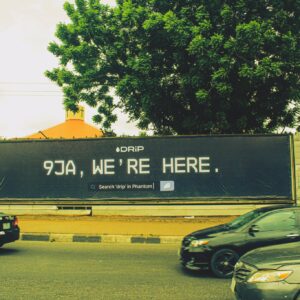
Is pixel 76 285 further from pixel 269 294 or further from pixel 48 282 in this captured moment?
pixel 269 294

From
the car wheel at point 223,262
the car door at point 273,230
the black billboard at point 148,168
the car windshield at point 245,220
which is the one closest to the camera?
the car door at point 273,230

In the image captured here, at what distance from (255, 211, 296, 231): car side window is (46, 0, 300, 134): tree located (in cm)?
876

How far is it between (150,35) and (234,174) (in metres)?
6.85

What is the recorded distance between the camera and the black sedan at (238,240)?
7.08 metres

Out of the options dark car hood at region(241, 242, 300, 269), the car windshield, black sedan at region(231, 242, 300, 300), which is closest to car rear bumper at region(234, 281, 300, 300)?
black sedan at region(231, 242, 300, 300)

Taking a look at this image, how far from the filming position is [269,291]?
4121 mm

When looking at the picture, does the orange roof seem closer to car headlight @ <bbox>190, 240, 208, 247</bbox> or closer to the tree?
the tree

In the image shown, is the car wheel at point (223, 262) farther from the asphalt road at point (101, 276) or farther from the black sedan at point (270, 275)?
the black sedan at point (270, 275)

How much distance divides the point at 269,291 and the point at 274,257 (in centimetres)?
50

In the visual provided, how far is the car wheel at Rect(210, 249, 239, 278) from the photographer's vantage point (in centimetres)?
714

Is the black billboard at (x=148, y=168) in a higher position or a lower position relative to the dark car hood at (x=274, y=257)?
higher

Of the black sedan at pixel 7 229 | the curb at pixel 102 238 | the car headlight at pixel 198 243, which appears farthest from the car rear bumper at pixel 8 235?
the car headlight at pixel 198 243

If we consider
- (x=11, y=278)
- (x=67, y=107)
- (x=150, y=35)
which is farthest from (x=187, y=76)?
(x=11, y=278)

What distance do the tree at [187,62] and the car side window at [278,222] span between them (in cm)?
876
